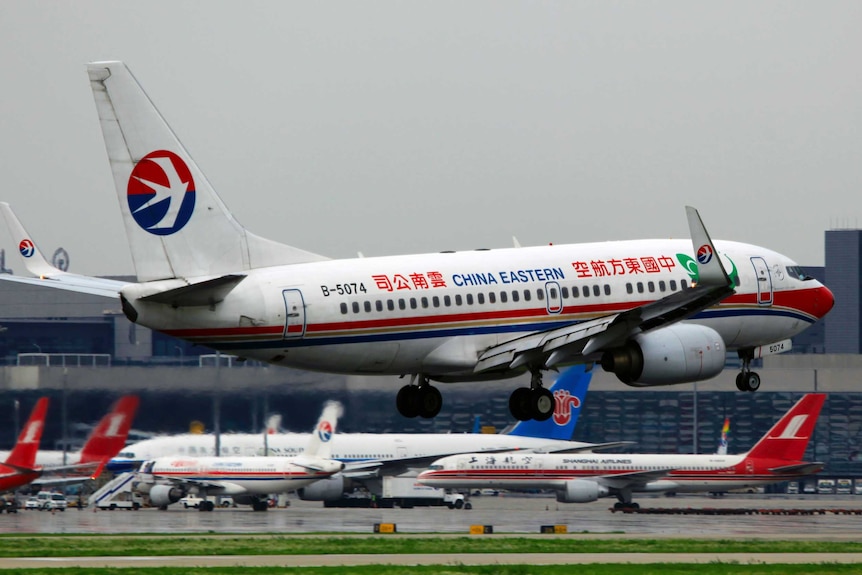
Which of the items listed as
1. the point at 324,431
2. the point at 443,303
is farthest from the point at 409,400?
the point at 324,431

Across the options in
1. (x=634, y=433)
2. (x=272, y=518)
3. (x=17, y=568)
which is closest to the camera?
(x=17, y=568)

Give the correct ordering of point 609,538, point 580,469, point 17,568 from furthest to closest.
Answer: point 580,469, point 609,538, point 17,568

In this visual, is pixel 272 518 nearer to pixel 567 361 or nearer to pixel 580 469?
pixel 580 469

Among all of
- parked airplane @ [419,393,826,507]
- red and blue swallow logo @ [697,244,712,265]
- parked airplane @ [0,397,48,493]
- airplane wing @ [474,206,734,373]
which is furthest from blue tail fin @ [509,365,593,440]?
red and blue swallow logo @ [697,244,712,265]

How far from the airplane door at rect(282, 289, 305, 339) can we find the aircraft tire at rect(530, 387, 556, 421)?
372 inches

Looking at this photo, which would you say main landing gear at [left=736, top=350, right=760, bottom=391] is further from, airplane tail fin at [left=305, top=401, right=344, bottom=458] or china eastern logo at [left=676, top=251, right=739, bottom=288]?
airplane tail fin at [left=305, top=401, right=344, bottom=458]

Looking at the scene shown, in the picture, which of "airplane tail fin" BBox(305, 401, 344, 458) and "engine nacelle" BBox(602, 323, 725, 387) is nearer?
"engine nacelle" BBox(602, 323, 725, 387)

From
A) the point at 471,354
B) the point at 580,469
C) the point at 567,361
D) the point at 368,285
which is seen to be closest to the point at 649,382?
the point at 567,361

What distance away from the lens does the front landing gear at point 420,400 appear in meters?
51.6

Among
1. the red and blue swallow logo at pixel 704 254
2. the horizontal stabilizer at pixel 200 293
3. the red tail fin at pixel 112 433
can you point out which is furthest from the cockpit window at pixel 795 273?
the red tail fin at pixel 112 433

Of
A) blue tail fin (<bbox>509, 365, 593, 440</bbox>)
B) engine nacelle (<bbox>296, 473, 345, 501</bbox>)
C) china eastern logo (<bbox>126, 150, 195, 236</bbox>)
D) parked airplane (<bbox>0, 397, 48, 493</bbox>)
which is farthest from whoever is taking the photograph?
blue tail fin (<bbox>509, 365, 593, 440</bbox>)

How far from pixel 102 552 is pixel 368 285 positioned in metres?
17.6

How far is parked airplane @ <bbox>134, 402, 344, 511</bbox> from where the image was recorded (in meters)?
98.3

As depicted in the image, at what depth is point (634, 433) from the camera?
13362cm
